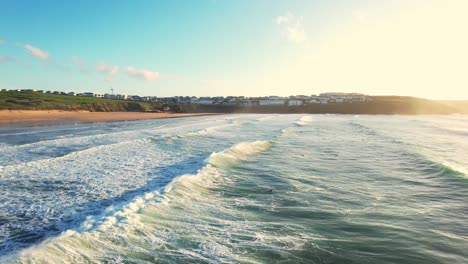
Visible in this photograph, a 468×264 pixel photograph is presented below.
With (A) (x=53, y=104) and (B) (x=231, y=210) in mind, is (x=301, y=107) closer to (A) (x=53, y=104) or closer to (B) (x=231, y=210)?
(A) (x=53, y=104)

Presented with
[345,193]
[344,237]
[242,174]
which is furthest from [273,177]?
[344,237]

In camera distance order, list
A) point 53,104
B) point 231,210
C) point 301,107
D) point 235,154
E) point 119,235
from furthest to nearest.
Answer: point 301,107, point 53,104, point 235,154, point 231,210, point 119,235

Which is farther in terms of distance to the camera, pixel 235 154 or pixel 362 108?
pixel 362 108

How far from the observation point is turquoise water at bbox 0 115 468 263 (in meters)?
6.81

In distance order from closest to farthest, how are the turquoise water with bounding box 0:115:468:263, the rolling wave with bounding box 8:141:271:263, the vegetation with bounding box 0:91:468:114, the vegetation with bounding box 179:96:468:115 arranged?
the rolling wave with bounding box 8:141:271:263, the turquoise water with bounding box 0:115:468:263, the vegetation with bounding box 0:91:468:114, the vegetation with bounding box 179:96:468:115

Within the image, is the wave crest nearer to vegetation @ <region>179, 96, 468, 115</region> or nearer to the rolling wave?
the rolling wave

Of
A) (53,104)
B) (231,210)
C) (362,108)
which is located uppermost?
(53,104)

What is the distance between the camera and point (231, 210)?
381 inches

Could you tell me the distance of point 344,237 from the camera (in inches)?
299

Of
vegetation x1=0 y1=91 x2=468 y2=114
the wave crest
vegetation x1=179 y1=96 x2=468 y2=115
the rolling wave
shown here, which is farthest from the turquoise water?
vegetation x1=179 y1=96 x2=468 y2=115

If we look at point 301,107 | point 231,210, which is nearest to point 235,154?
point 231,210

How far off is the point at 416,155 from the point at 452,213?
1191 centimetres

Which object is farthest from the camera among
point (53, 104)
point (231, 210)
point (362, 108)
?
point (362, 108)

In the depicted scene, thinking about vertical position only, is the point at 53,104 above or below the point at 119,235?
above
